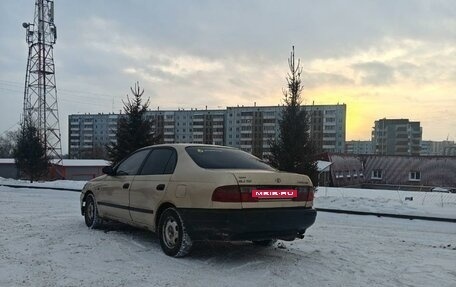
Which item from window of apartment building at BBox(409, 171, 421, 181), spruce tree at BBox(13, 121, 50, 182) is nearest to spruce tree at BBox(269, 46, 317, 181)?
spruce tree at BBox(13, 121, 50, 182)

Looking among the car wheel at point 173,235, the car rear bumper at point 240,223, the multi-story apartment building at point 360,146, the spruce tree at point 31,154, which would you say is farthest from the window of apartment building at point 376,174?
the multi-story apartment building at point 360,146

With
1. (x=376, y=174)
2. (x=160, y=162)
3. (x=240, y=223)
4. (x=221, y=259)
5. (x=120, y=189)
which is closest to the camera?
(x=240, y=223)

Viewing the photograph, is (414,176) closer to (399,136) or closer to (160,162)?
(160,162)

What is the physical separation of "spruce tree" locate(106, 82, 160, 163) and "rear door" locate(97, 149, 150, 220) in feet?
39.2

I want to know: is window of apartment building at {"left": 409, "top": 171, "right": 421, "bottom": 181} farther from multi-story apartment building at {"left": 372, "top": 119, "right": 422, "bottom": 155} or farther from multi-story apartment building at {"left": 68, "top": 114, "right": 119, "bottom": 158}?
multi-story apartment building at {"left": 68, "top": 114, "right": 119, "bottom": 158}

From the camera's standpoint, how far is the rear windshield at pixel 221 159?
644cm

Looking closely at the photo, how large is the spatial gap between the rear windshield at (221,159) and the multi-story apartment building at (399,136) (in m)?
123

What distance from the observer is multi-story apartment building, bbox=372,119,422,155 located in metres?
124

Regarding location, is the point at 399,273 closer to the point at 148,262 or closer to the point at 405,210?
the point at 148,262

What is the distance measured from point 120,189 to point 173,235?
1.74m

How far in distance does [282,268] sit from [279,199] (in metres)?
0.88

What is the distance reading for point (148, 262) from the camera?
5.99 meters

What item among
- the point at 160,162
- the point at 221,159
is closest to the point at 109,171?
the point at 160,162

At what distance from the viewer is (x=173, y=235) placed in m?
6.34
